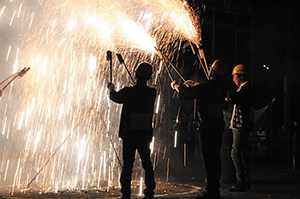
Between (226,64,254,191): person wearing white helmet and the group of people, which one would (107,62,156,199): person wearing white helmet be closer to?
the group of people

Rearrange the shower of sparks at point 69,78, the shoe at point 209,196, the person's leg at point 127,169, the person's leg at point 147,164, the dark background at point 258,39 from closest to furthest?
the person's leg at point 127,169
the person's leg at point 147,164
the shoe at point 209,196
the shower of sparks at point 69,78
the dark background at point 258,39

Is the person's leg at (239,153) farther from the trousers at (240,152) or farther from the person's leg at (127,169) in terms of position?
the person's leg at (127,169)

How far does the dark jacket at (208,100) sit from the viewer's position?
4.83m

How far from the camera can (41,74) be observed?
8.61 metres

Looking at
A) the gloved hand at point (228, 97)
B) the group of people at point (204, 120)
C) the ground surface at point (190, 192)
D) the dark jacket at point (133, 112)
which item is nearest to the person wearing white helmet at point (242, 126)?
the group of people at point (204, 120)

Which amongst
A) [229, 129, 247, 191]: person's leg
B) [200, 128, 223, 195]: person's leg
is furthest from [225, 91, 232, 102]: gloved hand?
[229, 129, 247, 191]: person's leg

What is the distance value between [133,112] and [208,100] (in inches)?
40.2

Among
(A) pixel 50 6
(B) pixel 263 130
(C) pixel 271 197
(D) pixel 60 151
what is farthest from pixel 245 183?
(B) pixel 263 130

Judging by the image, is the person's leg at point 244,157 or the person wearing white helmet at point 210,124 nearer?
the person wearing white helmet at point 210,124

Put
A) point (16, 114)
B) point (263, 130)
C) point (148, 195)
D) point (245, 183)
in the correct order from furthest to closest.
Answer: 1. point (263, 130)
2. point (16, 114)
3. point (245, 183)
4. point (148, 195)

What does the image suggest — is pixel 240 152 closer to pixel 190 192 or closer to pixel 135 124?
pixel 190 192

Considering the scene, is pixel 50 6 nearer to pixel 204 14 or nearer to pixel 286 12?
pixel 204 14

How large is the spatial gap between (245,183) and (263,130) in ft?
38.5

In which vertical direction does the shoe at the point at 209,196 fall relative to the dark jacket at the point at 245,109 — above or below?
below
